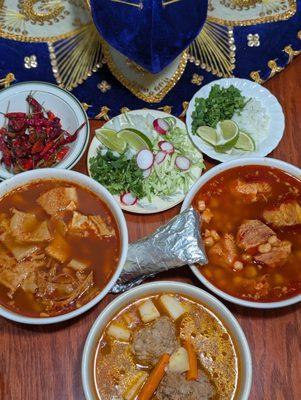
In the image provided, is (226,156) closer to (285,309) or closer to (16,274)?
(285,309)

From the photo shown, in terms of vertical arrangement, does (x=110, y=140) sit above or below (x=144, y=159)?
above

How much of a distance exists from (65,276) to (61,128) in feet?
2.38

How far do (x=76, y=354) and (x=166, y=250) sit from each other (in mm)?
561

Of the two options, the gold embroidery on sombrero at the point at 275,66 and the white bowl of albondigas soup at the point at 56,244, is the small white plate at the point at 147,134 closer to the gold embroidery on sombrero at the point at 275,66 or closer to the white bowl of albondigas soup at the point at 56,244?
the white bowl of albondigas soup at the point at 56,244

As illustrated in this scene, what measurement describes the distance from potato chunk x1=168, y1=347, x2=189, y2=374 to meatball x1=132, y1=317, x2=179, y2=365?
0.02 metres

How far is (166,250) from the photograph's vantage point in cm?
223

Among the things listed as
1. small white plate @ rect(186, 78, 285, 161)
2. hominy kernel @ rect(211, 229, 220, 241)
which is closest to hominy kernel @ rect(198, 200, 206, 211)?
hominy kernel @ rect(211, 229, 220, 241)

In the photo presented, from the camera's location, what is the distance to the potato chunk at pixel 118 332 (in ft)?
7.13

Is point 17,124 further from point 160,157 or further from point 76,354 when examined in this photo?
point 76,354

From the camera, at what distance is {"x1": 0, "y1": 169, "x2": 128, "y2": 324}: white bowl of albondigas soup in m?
2.14

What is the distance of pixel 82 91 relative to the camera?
8.70 ft

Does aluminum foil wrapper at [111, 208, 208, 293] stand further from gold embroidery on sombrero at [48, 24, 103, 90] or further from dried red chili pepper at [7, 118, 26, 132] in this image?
gold embroidery on sombrero at [48, 24, 103, 90]

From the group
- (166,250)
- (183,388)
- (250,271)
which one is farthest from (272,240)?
(183,388)

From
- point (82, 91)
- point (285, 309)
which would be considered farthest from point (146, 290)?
point (82, 91)
